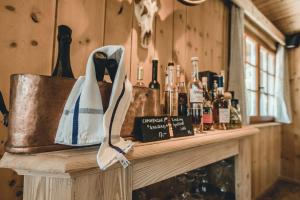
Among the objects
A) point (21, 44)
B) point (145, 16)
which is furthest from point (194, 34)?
point (21, 44)

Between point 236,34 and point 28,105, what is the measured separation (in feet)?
6.12

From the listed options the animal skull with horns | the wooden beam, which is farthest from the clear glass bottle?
the wooden beam

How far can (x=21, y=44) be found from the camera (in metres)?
0.68

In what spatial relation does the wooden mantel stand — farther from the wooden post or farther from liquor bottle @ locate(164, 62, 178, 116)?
the wooden post

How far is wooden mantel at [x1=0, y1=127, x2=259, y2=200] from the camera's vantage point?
1.40 feet

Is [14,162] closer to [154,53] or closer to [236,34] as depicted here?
[154,53]

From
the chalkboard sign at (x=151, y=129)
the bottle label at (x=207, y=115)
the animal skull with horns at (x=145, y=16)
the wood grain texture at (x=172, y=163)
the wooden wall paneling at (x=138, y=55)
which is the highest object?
the animal skull with horns at (x=145, y=16)

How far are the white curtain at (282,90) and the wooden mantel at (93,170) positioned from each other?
2.55 meters

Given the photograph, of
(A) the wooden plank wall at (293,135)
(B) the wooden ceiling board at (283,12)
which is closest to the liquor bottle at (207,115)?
(B) the wooden ceiling board at (283,12)

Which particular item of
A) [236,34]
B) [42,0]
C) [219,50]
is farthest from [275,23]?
[42,0]

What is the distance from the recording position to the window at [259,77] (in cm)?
252

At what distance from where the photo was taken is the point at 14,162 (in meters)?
0.43

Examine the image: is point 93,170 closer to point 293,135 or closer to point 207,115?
point 207,115

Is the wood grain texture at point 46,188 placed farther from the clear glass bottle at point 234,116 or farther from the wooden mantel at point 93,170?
the clear glass bottle at point 234,116
